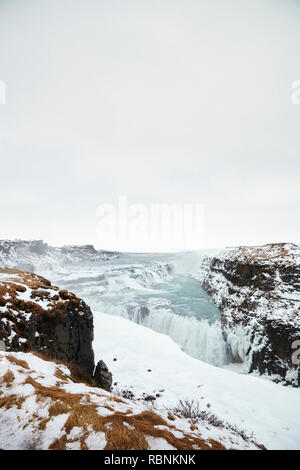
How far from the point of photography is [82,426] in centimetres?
310

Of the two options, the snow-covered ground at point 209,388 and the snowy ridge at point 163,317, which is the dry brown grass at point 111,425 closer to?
the snow-covered ground at point 209,388

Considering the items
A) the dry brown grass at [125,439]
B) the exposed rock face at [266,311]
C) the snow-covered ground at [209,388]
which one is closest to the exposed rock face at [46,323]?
the snow-covered ground at [209,388]

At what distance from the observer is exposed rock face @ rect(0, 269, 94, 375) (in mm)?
7961

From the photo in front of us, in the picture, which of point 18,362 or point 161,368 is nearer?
point 18,362

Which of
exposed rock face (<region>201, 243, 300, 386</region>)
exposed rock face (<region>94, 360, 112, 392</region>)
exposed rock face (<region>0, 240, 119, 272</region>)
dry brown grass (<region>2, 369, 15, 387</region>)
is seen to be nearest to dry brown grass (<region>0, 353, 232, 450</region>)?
dry brown grass (<region>2, 369, 15, 387</region>)

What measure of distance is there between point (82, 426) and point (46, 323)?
23.4 ft

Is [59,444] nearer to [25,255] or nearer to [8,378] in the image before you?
[8,378]

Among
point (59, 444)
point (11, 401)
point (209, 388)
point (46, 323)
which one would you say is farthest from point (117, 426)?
point (209, 388)

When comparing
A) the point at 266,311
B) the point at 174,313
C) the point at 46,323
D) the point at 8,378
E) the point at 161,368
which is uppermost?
the point at 8,378

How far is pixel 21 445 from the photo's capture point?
271 cm

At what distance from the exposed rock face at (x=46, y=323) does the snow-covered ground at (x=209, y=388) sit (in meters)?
3.11

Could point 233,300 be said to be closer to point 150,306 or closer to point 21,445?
point 150,306

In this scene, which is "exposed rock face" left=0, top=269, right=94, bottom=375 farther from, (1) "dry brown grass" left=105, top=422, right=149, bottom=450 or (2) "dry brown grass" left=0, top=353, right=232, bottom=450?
(1) "dry brown grass" left=105, top=422, right=149, bottom=450

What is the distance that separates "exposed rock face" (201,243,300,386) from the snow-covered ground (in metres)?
3.26
